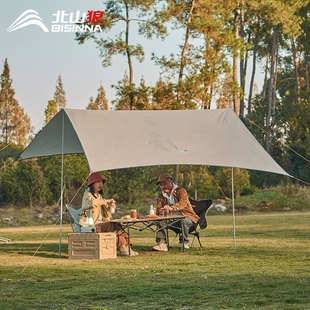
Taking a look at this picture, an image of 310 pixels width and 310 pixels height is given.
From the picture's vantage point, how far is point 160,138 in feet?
26.2

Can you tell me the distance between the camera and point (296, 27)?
2539 centimetres

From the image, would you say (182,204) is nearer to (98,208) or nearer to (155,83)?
(98,208)

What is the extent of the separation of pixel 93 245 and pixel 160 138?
1.77 metres

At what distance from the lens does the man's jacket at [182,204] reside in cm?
779

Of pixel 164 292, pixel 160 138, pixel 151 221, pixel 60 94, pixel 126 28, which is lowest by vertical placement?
pixel 164 292

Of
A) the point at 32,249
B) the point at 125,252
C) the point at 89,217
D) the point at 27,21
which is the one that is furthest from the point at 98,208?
the point at 27,21

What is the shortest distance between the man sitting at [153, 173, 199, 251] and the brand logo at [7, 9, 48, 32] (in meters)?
12.1

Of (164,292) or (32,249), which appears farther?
(32,249)

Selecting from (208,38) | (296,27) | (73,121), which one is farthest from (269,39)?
(73,121)

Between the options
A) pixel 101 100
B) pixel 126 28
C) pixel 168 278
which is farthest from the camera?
pixel 101 100

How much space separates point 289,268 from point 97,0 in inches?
655

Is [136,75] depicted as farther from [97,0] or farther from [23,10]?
[23,10]

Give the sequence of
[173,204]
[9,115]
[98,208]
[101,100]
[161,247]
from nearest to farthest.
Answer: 1. [98,208]
2. [161,247]
3. [173,204]
4. [9,115]
5. [101,100]

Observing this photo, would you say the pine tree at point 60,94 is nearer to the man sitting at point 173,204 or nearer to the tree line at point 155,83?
the tree line at point 155,83
